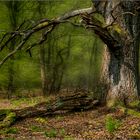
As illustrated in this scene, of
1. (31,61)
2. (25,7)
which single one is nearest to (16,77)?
(31,61)

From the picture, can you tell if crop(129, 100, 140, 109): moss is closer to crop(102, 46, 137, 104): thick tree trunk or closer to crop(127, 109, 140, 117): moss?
crop(102, 46, 137, 104): thick tree trunk

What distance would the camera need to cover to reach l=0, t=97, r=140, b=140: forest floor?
11.6 metres

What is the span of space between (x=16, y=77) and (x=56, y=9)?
6.00 metres

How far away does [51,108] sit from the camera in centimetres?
1588

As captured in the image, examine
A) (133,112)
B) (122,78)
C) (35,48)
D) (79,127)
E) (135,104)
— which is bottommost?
(79,127)

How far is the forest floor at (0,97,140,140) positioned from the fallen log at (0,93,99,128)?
0.23 meters

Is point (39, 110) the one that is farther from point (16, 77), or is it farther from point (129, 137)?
point (16, 77)

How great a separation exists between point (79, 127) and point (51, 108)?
2.66m

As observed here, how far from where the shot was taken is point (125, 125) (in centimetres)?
1313

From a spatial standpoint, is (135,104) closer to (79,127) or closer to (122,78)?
(122,78)

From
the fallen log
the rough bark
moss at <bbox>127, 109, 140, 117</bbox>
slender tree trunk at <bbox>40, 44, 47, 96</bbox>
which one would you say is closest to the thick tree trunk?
the rough bark

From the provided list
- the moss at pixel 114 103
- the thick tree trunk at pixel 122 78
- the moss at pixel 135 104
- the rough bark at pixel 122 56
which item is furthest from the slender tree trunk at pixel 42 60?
the moss at pixel 135 104

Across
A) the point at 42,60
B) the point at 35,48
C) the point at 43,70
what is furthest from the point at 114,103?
the point at 35,48

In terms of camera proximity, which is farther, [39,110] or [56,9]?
[56,9]
